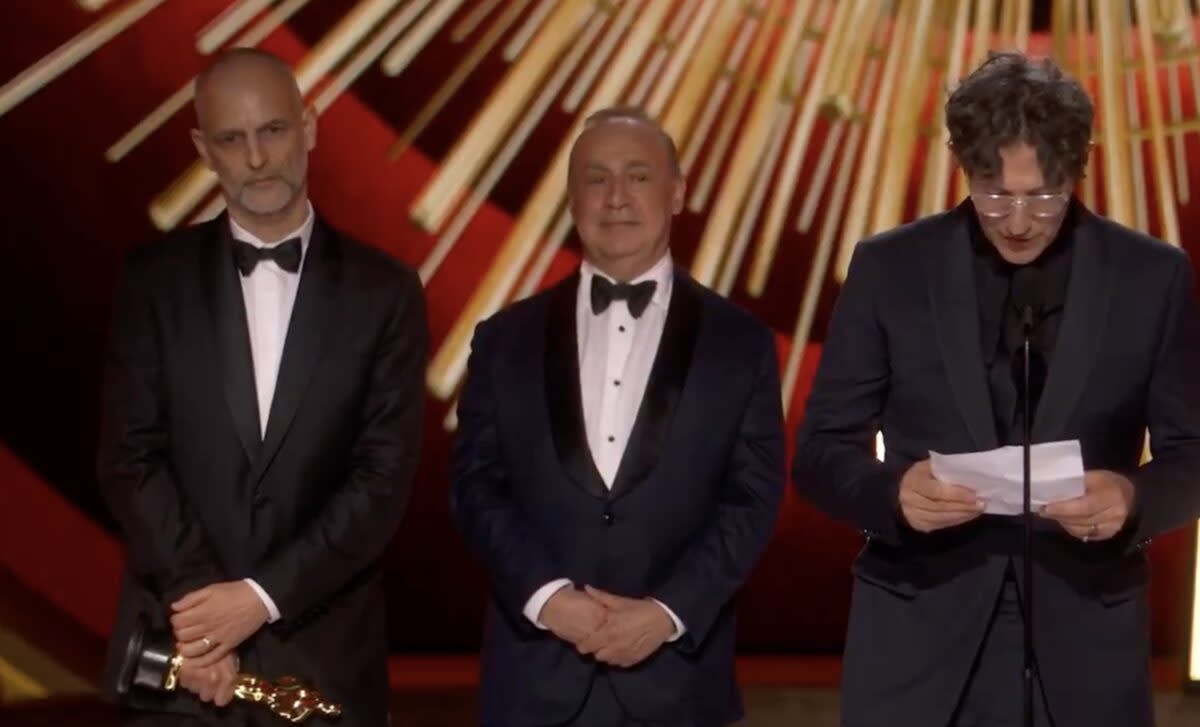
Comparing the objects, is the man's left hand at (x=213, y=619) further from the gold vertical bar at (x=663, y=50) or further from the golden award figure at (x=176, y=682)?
the gold vertical bar at (x=663, y=50)

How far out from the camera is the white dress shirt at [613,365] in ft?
9.80

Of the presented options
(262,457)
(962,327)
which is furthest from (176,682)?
(962,327)

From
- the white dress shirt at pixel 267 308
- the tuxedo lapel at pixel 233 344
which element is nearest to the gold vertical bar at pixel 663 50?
the white dress shirt at pixel 267 308

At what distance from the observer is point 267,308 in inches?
118

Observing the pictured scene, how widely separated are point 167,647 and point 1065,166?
1.56 meters

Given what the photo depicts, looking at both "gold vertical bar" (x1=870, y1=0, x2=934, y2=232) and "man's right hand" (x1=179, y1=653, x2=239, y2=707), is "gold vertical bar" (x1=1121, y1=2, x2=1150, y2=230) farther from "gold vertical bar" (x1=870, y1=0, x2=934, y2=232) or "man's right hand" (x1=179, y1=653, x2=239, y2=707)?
"man's right hand" (x1=179, y1=653, x2=239, y2=707)

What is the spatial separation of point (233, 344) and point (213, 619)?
1.46 ft

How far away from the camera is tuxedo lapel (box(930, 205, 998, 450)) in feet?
8.18

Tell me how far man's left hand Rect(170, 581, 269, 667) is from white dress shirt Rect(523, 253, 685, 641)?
17.7 inches

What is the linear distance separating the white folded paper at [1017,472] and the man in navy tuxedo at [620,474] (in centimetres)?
67

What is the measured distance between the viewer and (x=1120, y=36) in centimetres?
438

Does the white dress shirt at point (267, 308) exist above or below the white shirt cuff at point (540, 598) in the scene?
above

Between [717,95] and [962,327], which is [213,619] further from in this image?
[717,95]

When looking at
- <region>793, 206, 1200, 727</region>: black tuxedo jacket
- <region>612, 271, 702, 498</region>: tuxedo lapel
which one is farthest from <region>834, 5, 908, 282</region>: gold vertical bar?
<region>793, 206, 1200, 727</region>: black tuxedo jacket
